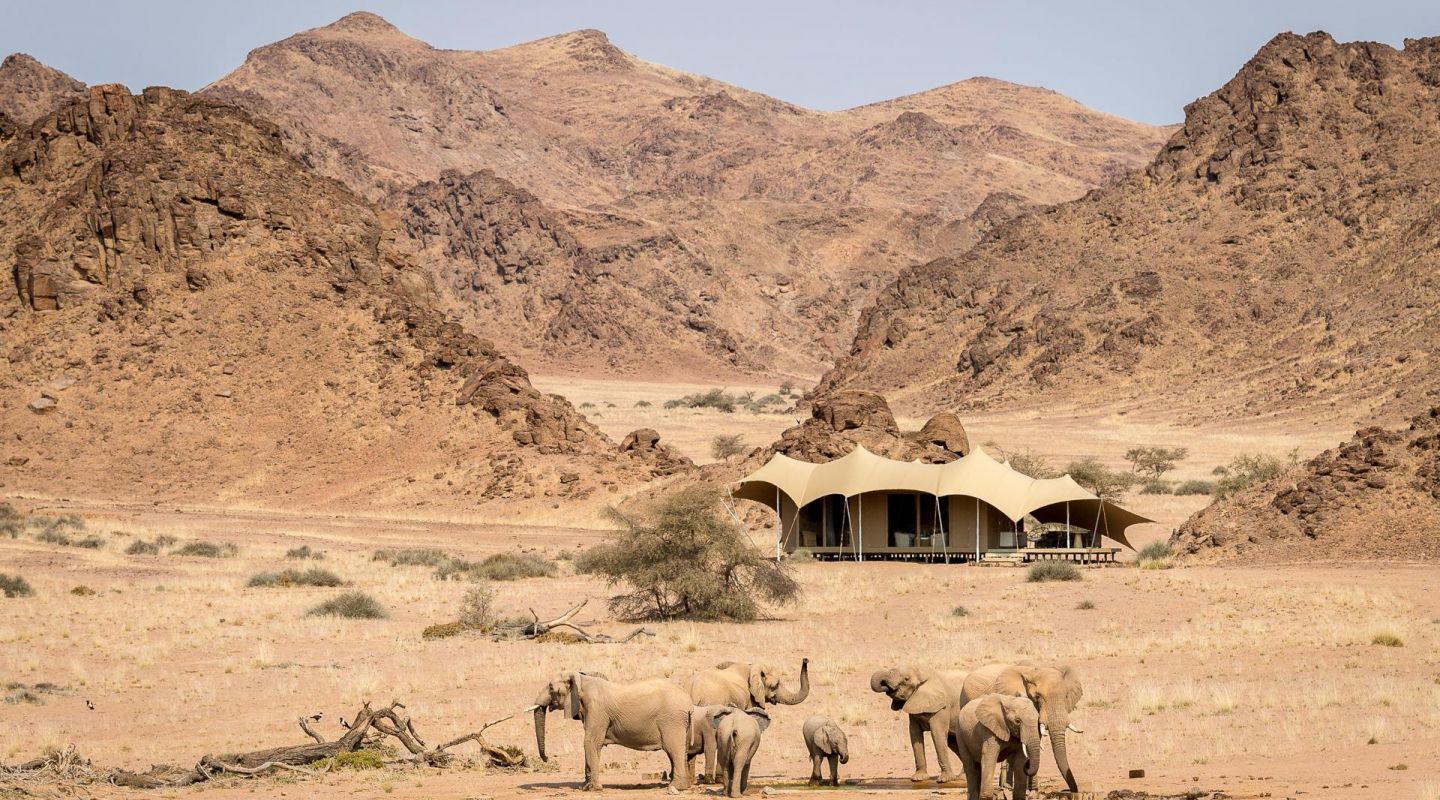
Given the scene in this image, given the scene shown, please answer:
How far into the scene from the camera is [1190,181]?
97625 mm

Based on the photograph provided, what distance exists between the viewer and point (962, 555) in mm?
39281

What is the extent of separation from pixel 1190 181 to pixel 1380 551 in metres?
68.9

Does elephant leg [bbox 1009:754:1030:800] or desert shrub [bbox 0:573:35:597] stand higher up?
desert shrub [bbox 0:573:35:597]

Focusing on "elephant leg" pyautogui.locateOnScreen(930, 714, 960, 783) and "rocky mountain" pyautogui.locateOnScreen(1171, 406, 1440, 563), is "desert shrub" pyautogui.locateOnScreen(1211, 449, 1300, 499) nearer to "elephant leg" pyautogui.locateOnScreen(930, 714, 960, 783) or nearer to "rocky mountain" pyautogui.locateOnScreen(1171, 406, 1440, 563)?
"rocky mountain" pyautogui.locateOnScreen(1171, 406, 1440, 563)

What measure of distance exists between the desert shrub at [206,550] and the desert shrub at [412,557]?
10.0ft

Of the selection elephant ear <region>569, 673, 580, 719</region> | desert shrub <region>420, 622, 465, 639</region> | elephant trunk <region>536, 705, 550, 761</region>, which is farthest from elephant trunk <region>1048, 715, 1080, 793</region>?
desert shrub <region>420, 622, 465, 639</region>

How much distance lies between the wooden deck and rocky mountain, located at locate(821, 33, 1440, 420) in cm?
3676

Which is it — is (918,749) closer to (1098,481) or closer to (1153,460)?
(1098,481)

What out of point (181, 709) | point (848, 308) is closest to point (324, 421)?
point (181, 709)

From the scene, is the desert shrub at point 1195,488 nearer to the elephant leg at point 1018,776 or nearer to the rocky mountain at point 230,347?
the rocky mountain at point 230,347

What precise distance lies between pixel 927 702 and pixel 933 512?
89.4 ft

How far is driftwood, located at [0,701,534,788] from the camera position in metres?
13.3

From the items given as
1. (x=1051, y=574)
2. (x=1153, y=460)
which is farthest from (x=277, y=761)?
(x=1153, y=460)

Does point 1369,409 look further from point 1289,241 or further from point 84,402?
point 84,402
